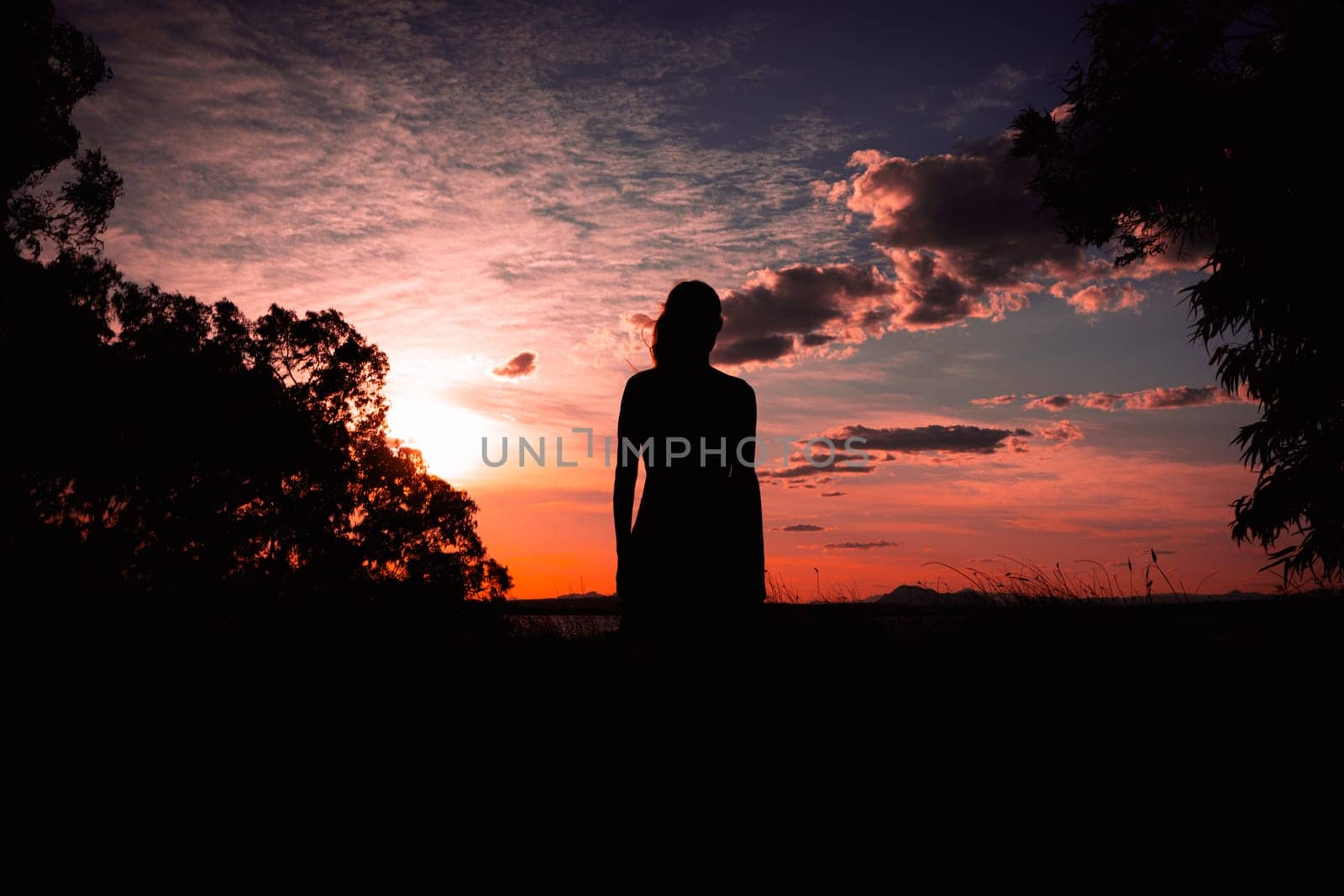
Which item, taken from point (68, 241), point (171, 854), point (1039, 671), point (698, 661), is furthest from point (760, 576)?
point (68, 241)

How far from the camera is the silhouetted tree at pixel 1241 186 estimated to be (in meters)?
13.8

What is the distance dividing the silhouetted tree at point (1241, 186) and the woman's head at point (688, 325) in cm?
1422

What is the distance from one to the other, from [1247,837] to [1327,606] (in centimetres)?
468

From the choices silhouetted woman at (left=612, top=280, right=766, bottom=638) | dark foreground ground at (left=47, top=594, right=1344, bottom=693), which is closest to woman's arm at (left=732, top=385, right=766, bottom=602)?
silhouetted woman at (left=612, top=280, right=766, bottom=638)

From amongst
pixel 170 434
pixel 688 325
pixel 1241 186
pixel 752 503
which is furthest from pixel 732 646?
pixel 170 434

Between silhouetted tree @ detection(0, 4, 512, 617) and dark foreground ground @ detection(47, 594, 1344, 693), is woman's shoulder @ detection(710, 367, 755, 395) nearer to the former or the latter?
dark foreground ground @ detection(47, 594, 1344, 693)

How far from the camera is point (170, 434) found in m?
19.9

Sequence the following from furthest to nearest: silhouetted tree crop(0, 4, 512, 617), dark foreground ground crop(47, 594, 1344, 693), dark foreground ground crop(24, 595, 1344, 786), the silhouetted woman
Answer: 1. silhouetted tree crop(0, 4, 512, 617)
2. dark foreground ground crop(47, 594, 1344, 693)
3. dark foreground ground crop(24, 595, 1344, 786)
4. the silhouetted woman

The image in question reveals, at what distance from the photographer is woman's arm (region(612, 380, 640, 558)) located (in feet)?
13.1

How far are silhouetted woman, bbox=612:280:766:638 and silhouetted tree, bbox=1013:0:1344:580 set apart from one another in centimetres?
1427

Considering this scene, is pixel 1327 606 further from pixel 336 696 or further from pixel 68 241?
pixel 68 241

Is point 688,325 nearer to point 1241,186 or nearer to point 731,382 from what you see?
point 731,382

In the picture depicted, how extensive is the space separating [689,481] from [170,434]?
65.6 feet

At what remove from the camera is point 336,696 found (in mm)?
5262
